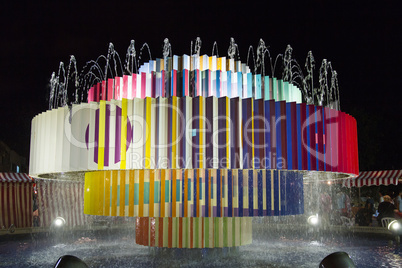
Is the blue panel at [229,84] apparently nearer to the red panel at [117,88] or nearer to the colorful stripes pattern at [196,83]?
the colorful stripes pattern at [196,83]

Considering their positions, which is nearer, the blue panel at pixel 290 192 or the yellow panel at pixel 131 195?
the yellow panel at pixel 131 195

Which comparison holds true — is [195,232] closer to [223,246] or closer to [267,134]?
[223,246]

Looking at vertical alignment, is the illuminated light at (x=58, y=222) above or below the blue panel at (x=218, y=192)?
below

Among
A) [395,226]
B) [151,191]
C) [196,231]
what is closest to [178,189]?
[151,191]

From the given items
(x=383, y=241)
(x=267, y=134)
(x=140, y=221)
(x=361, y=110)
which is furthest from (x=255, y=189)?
(x=361, y=110)

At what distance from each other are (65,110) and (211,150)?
363 centimetres

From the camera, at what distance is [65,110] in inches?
366

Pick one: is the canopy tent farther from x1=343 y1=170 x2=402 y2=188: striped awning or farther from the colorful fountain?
x1=343 y1=170 x2=402 y2=188: striped awning

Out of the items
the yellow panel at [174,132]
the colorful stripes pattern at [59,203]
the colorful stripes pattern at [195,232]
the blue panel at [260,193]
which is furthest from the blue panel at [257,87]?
the colorful stripes pattern at [59,203]

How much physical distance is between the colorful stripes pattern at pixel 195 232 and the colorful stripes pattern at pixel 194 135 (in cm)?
210

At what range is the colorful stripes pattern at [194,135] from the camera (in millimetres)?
8211

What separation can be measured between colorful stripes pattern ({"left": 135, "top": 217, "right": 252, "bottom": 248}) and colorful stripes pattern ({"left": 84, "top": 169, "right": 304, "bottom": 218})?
1.17 meters

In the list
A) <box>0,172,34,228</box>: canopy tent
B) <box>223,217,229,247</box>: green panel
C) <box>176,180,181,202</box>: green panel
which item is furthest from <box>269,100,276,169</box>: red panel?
<box>0,172,34,228</box>: canopy tent

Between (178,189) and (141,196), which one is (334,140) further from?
(141,196)
